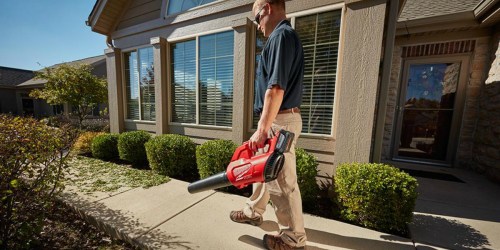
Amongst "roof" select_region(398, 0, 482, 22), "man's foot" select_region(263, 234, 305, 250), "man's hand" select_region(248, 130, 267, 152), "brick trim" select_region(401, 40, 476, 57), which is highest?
"roof" select_region(398, 0, 482, 22)

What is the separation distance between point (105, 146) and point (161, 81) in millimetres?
2111

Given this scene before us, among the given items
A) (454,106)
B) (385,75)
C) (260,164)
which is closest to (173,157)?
(260,164)

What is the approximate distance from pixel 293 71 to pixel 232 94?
2479mm

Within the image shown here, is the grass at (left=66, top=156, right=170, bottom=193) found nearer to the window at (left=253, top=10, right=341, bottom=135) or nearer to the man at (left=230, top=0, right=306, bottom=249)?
the man at (left=230, top=0, right=306, bottom=249)

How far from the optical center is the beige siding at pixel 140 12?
498 cm

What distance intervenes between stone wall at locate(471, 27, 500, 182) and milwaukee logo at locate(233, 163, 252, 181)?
483 centimetres

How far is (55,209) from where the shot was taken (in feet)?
8.53

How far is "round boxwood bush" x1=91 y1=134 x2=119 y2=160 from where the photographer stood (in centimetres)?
495

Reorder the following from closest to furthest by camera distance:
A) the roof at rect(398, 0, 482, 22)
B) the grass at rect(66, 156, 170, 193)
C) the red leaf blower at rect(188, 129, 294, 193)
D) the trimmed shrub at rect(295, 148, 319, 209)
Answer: the red leaf blower at rect(188, 129, 294, 193), the trimmed shrub at rect(295, 148, 319, 209), the grass at rect(66, 156, 170, 193), the roof at rect(398, 0, 482, 22)

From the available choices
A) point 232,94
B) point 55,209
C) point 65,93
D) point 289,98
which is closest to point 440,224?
point 289,98

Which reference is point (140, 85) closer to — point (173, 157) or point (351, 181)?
point (173, 157)

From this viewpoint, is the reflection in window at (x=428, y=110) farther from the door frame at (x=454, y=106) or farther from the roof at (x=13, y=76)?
the roof at (x=13, y=76)

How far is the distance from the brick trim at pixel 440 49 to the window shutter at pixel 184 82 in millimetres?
4905

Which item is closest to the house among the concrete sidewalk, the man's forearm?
the concrete sidewalk
